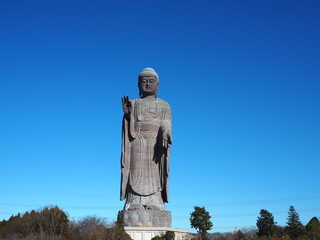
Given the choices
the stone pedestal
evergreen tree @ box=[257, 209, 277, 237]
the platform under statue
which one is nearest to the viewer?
the stone pedestal

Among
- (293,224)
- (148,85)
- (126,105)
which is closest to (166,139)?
(126,105)

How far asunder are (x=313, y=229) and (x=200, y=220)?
8.30 metres

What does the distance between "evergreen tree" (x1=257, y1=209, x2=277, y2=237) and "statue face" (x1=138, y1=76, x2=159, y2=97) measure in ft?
59.3

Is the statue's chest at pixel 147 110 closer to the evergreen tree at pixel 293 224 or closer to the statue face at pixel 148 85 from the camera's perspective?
the statue face at pixel 148 85

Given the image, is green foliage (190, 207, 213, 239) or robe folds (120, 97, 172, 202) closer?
robe folds (120, 97, 172, 202)

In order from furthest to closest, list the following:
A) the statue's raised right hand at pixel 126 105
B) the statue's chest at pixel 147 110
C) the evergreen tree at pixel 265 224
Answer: the evergreen tree at pixel 265 224 → the statue's chest at pixel 147 110 → the statue's raised right hand at pixel 126 105

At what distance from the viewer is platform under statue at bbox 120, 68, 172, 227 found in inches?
739

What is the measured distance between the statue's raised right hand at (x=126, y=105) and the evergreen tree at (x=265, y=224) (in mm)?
18465

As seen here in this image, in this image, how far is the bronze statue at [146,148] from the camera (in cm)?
1888

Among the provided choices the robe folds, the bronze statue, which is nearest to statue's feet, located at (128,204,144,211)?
the bronze statue

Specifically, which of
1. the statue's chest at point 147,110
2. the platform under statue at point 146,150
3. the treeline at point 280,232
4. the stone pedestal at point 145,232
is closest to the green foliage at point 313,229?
the treeline at point 280,232

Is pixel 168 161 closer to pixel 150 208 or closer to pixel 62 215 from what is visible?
pixel 150 208

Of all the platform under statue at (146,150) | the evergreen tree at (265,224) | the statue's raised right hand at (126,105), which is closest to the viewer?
the platform under statue at (146,150)

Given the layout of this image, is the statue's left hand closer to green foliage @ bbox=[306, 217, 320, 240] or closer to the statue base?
the statue base
